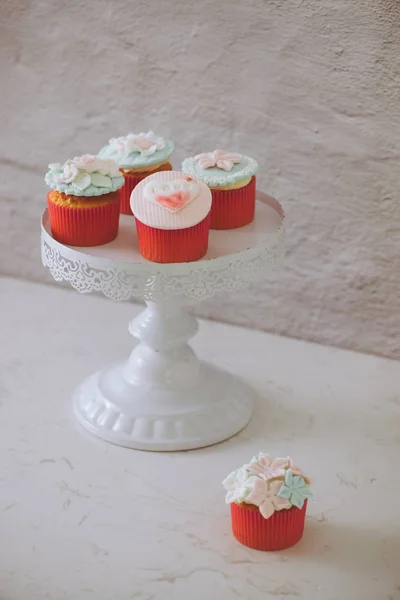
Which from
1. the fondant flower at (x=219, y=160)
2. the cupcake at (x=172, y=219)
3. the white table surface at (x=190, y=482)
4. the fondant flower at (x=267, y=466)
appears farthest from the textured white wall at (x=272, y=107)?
the fondant flower at (x=267, y=466)

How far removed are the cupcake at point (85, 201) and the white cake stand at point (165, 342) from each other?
0.02 m

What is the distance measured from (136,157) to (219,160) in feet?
0.40

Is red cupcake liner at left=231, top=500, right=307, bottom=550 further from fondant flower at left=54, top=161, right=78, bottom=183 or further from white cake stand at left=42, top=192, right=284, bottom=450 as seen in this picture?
fondant flower at left=54, top=161, right=78, bottom=183

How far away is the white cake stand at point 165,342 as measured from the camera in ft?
4.09

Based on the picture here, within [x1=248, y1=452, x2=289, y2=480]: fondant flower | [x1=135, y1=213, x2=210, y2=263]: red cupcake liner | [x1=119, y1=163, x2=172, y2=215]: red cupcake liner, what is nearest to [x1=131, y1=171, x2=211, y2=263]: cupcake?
[x1=135, y1=213, x2=210, y2=263]: red cupcake liner

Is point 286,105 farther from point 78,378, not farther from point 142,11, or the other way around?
point 78,378

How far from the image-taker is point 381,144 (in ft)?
4.90

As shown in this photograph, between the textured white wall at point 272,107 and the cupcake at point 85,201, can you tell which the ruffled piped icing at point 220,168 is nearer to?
the cupcake at point 85,201

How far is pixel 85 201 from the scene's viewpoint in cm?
127

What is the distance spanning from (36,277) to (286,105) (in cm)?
64

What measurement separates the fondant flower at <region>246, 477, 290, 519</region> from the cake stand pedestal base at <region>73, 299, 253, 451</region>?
241mm

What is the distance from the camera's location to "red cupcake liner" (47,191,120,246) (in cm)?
126

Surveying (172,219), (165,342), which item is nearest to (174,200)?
(172,219)

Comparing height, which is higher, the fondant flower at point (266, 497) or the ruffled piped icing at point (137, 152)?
the ruffled piped icing at point (137, 152)
